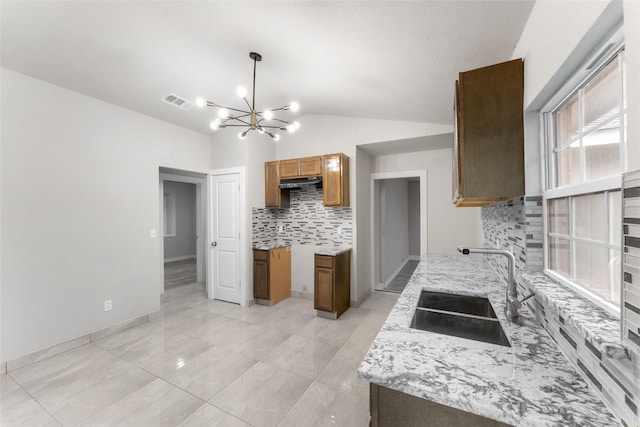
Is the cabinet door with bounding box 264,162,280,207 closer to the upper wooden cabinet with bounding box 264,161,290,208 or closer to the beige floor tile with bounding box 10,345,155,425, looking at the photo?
the upper wooden cabinet with bounding box 264,161,290,208

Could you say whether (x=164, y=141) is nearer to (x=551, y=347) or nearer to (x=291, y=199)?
(x=291, y=199)

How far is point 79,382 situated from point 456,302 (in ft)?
10.2

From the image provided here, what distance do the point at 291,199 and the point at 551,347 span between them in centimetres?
379

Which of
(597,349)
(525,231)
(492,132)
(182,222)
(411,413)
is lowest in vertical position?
(411,413)

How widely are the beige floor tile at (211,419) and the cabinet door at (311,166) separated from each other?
2.91 meters

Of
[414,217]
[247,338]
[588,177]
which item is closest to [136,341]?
[247,338]

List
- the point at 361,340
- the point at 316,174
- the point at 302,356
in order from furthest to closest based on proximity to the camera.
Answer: the point at 316,174 < the point at 361,340 < the point at 302,356

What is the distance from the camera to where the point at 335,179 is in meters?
3.58

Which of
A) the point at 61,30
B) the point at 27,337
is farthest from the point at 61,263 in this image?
the point at 61,30

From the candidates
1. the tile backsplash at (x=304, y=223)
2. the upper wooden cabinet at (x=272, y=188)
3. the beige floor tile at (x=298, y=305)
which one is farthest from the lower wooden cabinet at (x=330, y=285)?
the upper wooden cabinet at (x=272, y=188)

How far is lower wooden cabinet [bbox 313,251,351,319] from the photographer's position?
3264 millimetres

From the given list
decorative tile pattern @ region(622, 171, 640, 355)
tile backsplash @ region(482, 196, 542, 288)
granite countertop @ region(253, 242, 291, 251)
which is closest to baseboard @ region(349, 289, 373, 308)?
granite countertop @ region(253, 242, 291, 251)

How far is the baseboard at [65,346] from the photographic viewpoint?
2.25m

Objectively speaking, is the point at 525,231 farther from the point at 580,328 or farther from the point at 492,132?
the point at 580,328
